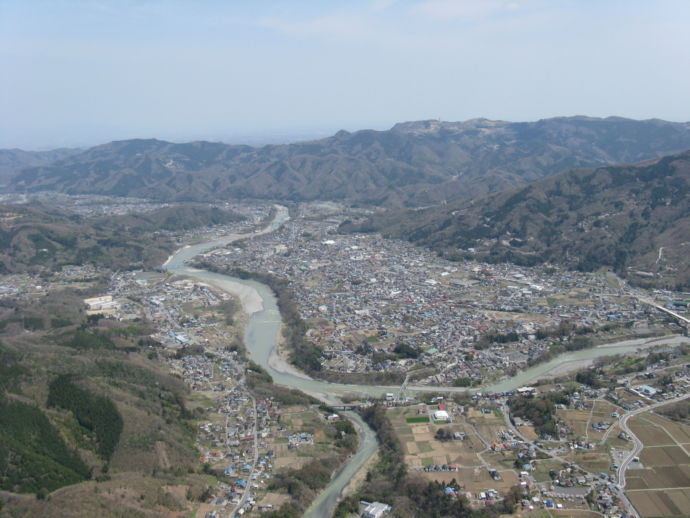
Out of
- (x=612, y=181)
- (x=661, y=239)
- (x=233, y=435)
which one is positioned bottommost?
(x=233, y=435)

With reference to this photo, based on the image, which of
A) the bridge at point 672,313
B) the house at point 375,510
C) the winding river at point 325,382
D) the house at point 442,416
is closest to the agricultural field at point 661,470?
the winding river at point 325,382

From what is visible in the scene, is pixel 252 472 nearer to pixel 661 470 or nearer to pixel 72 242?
pixel 661 470

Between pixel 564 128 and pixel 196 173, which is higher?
pixel 564 128

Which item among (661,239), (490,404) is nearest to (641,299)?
(661,239)

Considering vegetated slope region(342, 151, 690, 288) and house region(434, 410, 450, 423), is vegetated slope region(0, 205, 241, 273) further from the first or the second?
house region(434, 410, 450, 423)

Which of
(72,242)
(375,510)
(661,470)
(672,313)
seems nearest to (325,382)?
(375,510)

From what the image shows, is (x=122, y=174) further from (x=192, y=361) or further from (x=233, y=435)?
(x=233, y=435)
